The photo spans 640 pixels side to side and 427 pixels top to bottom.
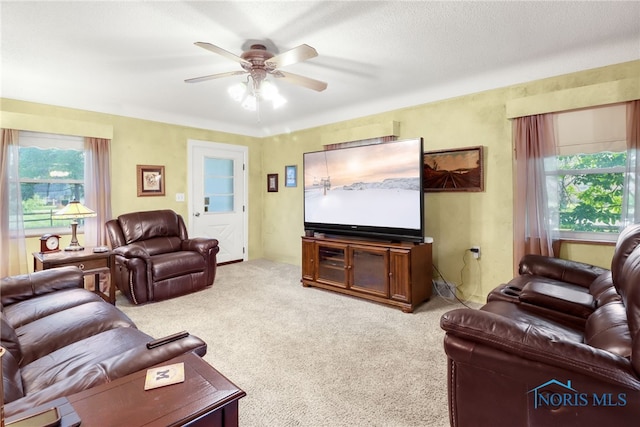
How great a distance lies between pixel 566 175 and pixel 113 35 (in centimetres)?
405

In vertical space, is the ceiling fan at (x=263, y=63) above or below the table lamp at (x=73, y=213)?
above

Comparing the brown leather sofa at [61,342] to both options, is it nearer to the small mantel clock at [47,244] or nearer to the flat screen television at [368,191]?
the small mantel clock at [47,244]

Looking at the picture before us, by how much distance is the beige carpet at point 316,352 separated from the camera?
1827 millimetres

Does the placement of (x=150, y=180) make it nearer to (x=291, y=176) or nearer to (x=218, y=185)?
(x=218, y=185)

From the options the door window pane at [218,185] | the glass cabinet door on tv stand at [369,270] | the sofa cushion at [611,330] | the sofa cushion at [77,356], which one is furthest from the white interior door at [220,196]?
the sofa cushion at [611,330]

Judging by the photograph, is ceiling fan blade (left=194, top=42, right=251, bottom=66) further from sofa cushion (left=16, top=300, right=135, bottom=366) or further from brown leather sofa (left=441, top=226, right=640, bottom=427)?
brown leather sofa (left=441, top=226, right=640, bottom=427)

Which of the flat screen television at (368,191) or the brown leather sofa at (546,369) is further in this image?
the flat screen television at (368,191)

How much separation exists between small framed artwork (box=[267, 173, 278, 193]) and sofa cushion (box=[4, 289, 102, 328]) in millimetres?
3680

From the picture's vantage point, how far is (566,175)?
304 centimetres

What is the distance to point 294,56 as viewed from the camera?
224 centimetres

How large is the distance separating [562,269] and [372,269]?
1.74m

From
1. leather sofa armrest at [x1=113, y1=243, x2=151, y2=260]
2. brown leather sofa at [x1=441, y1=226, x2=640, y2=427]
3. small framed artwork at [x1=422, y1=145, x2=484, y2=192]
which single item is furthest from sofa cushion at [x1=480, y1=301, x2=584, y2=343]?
leather sofa armrest at [x1=113, y1=243, x2=151, y2=260]

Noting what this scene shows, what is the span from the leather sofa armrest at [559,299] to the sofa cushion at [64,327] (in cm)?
248

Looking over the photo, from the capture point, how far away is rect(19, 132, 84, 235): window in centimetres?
375
